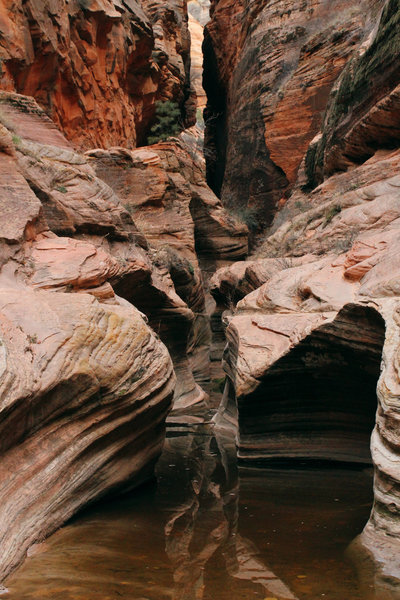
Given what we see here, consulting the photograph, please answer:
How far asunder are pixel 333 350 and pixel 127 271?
5186 mm

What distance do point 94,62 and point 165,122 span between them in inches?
216

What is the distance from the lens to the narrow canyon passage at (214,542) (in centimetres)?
400

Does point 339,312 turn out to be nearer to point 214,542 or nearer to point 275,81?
point 214,542

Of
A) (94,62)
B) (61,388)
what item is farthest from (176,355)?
(61,388)

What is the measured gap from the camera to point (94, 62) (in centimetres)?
1811

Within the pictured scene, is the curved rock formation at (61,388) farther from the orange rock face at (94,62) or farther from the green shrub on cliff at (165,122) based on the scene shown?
the green shrub on cliff at (165,122)

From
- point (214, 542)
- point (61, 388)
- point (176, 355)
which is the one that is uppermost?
point (61, 388)

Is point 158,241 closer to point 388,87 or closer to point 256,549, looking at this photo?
point 388,87

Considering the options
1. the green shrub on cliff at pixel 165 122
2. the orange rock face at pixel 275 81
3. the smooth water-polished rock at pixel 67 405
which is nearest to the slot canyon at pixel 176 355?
the smooth water-polished rock at pixel 67 405

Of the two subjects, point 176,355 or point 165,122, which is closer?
point 176,355

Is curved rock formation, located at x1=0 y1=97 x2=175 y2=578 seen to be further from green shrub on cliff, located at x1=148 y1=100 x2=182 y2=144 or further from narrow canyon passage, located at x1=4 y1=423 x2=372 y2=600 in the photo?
green shrub on cliff, located at x1=148 y1=100 x2=182 y2=144

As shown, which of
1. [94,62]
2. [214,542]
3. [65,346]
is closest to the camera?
[214,542]

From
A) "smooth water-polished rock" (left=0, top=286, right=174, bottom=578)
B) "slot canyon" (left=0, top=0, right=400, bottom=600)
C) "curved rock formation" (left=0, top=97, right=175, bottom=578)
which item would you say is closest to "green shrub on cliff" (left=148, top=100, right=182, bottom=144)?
"slot canyon" (left=0, top=0, right=400, bottom=600)

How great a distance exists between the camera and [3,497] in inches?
188
